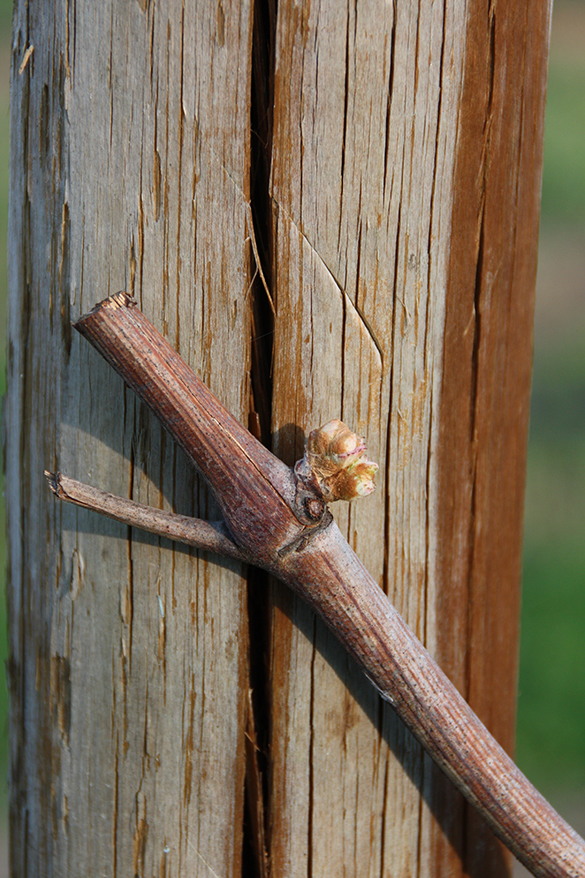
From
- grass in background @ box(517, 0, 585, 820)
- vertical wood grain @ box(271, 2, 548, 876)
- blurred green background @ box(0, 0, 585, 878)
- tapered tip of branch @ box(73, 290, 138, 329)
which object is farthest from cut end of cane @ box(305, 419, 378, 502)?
grass in background @ box(517, 0, 585, 820)

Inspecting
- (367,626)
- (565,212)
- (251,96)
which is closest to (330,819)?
(367,626)

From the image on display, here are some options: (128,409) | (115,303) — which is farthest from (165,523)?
(115,303)

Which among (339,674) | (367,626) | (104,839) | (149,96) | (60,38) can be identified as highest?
(60,38)

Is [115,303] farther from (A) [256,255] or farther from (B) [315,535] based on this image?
(B) [315,535]

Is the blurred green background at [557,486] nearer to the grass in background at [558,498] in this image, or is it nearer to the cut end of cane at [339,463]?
the grass in background at [558,498]

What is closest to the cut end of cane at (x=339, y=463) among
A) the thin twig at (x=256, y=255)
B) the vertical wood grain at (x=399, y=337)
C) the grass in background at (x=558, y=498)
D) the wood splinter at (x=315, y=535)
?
the wood splinter at (x=315, y=535)

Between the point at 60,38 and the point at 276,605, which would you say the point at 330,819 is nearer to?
the point at 276,605

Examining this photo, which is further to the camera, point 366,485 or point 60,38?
point 60,38
